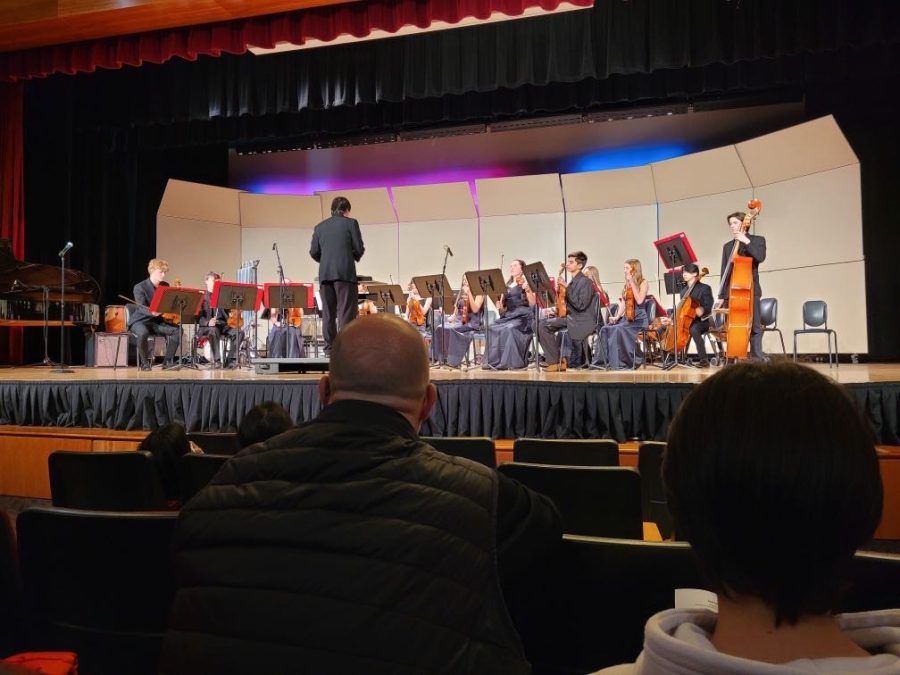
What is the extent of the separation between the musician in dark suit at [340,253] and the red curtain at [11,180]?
5359 millimetres

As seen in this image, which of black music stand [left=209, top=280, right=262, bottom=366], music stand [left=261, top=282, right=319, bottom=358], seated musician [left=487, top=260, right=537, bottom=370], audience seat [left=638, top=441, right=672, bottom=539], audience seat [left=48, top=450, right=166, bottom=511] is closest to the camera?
audience seat [left=48, top=450, right=166, bottom=511]

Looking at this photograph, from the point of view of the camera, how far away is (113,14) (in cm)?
634

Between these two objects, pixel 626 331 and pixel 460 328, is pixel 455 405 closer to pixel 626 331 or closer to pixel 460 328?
pixel 626 331

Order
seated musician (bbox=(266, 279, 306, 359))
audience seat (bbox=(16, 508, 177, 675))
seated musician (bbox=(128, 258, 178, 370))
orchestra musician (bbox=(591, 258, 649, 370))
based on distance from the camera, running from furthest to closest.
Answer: seated musician (bbox=(266, 279, 306, 359)) → orchestra musician (bbox=(591, 258, 649, 370)) → seated musician (bbox=(128, 258, 178, 370)) → audience seat (bbox=(16, 508, 177, 675))

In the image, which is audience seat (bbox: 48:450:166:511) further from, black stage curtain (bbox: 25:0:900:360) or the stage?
black stage curtain (bbox: 25:0:900:360)

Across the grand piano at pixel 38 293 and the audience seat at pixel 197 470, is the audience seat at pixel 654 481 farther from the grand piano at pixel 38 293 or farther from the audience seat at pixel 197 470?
the grand piano at pixel 38 293

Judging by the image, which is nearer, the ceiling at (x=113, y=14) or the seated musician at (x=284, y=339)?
the ceiling at (x=113, y=14)

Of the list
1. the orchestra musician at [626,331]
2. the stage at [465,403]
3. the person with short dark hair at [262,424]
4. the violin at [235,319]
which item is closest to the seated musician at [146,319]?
the violin at [235,319]

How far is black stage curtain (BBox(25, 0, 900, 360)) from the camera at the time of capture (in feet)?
23.4

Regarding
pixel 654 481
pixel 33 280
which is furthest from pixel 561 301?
pixel 33 280

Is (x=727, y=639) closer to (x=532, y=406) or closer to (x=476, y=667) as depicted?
(x=476, y=667)

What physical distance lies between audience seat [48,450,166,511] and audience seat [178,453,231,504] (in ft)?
0.28

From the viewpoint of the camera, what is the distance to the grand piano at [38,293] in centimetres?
747

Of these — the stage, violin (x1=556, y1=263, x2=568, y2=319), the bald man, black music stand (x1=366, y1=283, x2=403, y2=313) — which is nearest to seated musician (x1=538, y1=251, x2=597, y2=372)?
violin (x1=556, y1=263, x2=568, y2=319)
